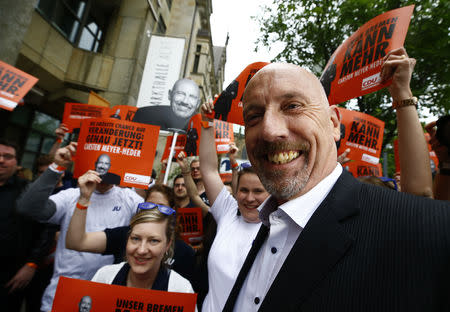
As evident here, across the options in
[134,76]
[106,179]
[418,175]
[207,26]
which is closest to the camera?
[418,175]

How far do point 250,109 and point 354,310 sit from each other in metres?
0.86

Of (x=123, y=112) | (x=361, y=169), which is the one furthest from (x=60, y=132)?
(x=361, y=169)

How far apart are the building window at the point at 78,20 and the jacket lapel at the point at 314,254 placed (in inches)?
389

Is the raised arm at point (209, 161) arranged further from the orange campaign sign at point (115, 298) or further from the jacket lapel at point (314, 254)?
the jacket lapel at point (314, 254)

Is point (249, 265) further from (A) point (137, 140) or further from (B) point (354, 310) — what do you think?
(A) point (137, 140)

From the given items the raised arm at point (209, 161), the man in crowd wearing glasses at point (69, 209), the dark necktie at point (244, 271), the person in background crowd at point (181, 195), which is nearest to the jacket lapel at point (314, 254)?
the dark necktie at point (244, 271)

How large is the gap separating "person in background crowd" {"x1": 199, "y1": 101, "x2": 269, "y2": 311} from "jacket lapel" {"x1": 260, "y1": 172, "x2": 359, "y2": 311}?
3.02 ft

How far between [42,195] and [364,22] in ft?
33.6

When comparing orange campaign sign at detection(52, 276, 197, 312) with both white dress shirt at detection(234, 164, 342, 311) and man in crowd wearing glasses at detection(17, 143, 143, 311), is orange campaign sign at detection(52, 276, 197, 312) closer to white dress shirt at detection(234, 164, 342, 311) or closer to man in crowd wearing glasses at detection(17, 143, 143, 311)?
white dress shirt at detection(234, 164, 342, 311)


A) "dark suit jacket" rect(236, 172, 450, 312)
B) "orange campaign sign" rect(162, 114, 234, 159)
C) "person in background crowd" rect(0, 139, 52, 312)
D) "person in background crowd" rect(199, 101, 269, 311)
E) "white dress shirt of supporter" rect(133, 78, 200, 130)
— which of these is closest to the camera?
"dark suit jacket" rect(236, 172, 450, 312)

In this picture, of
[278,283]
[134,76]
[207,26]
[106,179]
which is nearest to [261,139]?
[278,283]

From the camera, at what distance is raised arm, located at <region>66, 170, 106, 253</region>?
225cm

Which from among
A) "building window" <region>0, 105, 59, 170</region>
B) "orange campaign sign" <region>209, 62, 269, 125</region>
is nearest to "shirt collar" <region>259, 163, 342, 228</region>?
"orange campaign sign" <region>209, 62, 269, 125</region>

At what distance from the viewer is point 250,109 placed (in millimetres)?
1234
